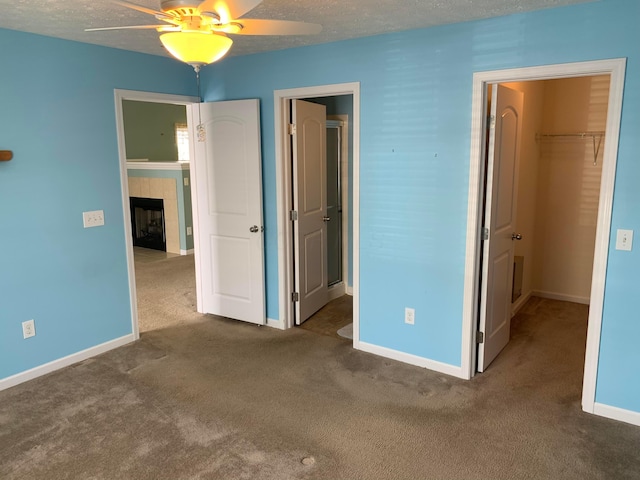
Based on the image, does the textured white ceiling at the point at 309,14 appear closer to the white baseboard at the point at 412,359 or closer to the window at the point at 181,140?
the white baseboard at the point at 412,359

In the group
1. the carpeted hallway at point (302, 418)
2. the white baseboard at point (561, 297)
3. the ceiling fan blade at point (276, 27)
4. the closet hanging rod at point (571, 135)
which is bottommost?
the carpeted hallway at point (302, 418)

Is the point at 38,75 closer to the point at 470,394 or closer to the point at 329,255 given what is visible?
the point at 329,255

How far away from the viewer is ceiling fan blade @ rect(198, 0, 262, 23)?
5.64ft

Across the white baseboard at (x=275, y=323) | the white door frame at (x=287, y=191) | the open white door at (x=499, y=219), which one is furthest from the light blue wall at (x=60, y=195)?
the open white door at (x=499, y=219)

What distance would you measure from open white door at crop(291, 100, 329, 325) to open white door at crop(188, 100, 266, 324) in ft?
1.03

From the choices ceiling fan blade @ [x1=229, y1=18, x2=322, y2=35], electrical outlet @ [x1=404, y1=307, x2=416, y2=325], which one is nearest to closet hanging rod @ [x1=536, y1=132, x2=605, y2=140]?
electrical outlet @ [x1=404, y1=307, x2=416, y2=325]

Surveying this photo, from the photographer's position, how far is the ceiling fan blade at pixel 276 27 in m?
1.99

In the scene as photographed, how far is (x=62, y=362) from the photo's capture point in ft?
11.3

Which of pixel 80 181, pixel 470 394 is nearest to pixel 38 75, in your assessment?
pixel 80 181

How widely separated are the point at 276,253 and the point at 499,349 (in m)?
1.94

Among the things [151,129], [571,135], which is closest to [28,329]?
[571,135]

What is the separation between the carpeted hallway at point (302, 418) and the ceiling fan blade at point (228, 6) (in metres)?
2.07

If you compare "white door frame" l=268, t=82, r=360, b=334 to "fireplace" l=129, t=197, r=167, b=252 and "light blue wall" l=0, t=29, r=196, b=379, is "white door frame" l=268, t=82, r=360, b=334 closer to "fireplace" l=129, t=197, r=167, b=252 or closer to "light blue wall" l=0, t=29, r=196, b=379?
"light blue wall" l=0, t=29, r=196, b=379

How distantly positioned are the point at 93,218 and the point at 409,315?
2443 millimetres
